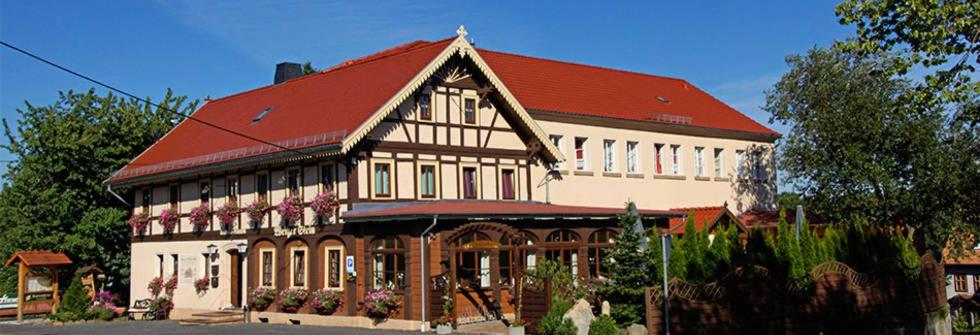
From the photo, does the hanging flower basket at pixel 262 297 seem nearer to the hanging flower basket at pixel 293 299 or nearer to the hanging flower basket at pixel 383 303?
the hanging flower basket at pixel 293 299

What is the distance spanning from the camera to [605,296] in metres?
23.9

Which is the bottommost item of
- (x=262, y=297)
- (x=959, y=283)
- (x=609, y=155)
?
(x=959, y=283)

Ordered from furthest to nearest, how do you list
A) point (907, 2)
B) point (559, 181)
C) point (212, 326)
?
Result: point (559, 181) < point (212, 326) < point (907, 2)

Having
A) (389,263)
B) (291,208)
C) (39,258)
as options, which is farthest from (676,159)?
(39,258)

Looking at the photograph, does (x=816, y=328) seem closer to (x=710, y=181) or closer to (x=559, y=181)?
(x=559, y=181)

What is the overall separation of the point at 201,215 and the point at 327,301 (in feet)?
24.0

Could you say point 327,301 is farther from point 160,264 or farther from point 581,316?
point 160,264

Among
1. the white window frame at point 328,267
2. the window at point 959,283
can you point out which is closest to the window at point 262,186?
the white window frame at point 328,267

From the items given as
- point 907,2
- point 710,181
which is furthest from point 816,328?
point 710,181

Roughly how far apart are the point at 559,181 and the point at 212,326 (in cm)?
1184

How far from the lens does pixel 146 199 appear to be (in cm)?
3750

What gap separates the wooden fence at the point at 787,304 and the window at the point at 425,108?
9.88m

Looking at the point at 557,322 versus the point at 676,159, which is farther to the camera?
the point at 676,159

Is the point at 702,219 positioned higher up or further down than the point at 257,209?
further down
